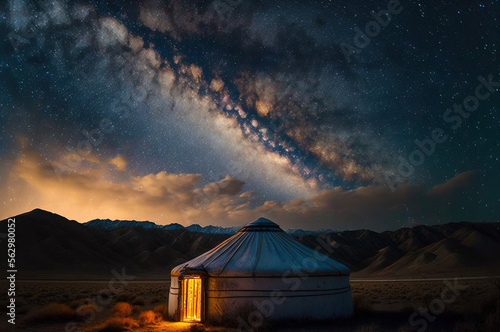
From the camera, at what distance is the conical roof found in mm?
Result: 11211

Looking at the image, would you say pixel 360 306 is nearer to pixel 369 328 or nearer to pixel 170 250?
pixel 369 328

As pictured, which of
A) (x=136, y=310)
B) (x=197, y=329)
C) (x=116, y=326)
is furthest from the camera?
(x=136, y=310)

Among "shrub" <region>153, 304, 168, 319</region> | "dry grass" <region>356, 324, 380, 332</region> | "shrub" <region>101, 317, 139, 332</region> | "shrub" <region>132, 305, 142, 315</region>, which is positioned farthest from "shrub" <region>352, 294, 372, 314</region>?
"shrub" <region>132, 305, 142, 315</region>

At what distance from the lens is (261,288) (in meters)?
11.0

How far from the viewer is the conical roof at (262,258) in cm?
1121

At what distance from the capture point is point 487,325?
29.6 feet

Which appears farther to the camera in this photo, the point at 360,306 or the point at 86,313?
the point at 86,313

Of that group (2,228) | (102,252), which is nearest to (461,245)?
(102,252)

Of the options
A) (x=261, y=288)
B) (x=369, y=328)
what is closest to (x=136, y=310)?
(x=261, y=288)

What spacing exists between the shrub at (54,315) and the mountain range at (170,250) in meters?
37.3

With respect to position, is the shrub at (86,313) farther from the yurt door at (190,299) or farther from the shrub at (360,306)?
the shrub at (360,306)

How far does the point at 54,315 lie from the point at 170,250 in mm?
63165

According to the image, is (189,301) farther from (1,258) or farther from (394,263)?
(394,263)

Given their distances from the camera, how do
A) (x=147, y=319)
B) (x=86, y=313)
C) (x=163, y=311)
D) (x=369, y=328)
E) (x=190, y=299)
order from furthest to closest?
1. (x=86, y=313)
2. (x=163, y=311)
3. (x=190, y=299)
4. (x=147, y=319)
5. (x=369, y=328)
